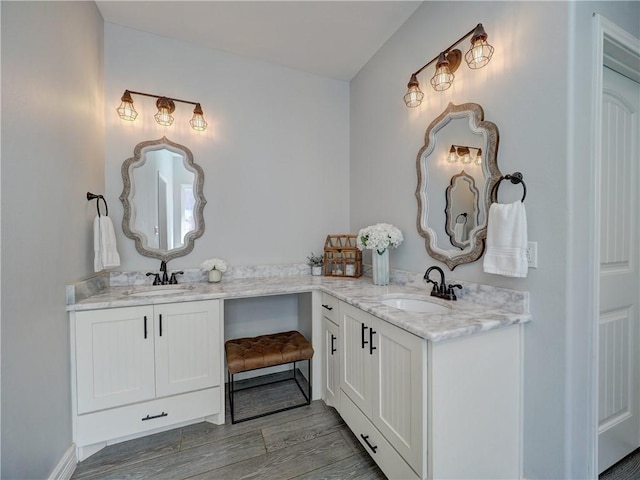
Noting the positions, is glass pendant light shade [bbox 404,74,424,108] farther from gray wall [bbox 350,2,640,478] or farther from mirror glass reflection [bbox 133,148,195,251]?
mirror glass reflection [bbox 133,148,195,251]

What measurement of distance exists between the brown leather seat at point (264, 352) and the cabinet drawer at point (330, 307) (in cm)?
29

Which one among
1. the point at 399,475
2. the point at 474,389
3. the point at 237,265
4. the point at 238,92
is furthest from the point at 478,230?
the point at 238,92

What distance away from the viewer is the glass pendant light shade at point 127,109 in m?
2.01

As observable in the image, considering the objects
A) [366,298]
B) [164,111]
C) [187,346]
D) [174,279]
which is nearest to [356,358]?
[366,298]

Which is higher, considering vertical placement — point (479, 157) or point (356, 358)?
point (479, 157)

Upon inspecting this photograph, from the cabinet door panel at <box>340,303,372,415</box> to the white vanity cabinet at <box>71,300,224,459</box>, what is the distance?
32.9 inches

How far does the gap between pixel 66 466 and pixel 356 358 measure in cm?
162

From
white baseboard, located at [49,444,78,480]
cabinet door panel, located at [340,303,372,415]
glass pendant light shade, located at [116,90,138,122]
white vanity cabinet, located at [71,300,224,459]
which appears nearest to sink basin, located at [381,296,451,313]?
cabinet door panel, located at [340,303,372,415]

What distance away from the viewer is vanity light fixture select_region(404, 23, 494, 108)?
54.8 inches

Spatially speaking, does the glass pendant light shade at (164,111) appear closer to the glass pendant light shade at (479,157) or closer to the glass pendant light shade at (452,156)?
the glass pendant light shade at (452,156)

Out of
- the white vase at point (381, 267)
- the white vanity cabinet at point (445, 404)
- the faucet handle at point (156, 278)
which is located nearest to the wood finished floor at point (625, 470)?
the white vanity cabinet at point (445, 404)

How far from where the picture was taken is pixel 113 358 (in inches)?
62.7

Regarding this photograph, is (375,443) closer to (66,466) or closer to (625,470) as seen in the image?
(625,470)

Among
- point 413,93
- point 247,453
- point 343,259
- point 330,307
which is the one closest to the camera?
point 247,453
